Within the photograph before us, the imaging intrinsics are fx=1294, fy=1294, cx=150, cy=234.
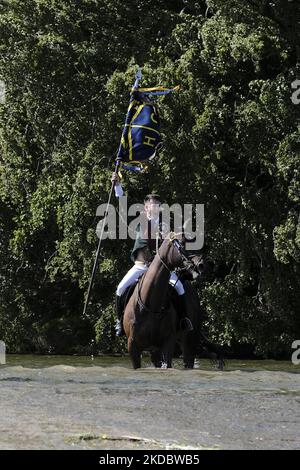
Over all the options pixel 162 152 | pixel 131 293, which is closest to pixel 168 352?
pixel 131 293

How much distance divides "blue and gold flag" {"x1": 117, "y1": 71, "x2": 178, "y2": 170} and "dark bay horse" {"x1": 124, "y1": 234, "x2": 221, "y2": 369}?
5.00 metres

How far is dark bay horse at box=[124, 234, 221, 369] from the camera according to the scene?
18.2 metres

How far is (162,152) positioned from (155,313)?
10.5m

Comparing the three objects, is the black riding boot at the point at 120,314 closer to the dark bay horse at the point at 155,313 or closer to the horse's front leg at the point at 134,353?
the dark bay horse at the point at 155,313

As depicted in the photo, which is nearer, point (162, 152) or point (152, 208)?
point (152, 208)

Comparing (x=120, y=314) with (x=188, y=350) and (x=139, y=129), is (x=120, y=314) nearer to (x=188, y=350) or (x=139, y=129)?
(x=188, y=350)

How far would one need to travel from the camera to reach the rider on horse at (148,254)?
18.8 metres

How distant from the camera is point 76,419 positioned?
11008mm

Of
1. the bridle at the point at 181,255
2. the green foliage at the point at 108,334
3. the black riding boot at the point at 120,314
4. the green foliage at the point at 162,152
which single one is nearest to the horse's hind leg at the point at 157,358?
the bridle at the point at 181,255

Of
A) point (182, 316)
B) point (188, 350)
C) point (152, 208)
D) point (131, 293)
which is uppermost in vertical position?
point (152, 208)

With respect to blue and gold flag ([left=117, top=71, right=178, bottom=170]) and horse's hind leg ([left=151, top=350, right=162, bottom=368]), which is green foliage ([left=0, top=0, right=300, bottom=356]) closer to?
blue and gold flag ([left=117, top=71, right=178, bottom=170])

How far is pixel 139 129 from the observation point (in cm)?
2409

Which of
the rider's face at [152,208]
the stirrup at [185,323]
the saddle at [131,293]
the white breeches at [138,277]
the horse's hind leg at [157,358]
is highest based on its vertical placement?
the rider's face at [152,208]

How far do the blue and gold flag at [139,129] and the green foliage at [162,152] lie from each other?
10.9 feet
